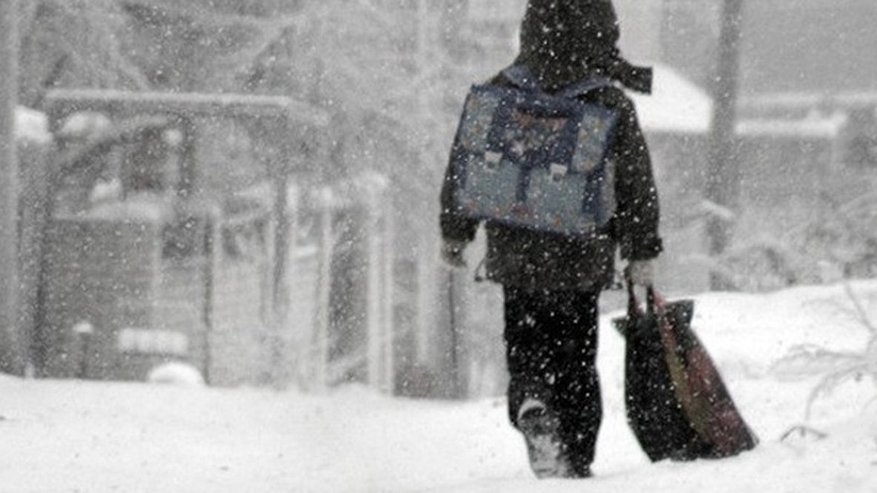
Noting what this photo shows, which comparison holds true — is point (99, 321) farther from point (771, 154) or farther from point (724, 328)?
point (771, 154)

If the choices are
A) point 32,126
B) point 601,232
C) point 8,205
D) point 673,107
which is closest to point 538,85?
point 601,232

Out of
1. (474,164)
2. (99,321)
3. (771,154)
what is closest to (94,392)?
(474,164)

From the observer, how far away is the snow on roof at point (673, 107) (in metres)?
31.7

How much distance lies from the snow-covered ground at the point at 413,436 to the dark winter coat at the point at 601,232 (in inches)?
22.2

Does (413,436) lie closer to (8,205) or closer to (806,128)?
(8,205)

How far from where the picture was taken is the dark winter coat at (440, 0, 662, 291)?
4.68 meters

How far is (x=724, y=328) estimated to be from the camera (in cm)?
860

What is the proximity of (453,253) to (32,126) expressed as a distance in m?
13.4

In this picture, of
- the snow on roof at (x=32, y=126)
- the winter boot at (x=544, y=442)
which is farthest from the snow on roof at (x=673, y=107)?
the winter boot at (x=544, y=442)

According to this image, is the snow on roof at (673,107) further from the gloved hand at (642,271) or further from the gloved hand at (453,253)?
the gloved hand at (642,271)

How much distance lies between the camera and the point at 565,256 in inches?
186

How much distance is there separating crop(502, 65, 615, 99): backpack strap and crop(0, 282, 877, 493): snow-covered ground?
92cm

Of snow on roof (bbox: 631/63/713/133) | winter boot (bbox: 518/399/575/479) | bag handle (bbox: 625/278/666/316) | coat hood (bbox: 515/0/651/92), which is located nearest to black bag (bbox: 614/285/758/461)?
bag handle (bbox: 625/278/666/316)

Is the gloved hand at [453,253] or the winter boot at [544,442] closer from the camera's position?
the winter boot at [544,442]
